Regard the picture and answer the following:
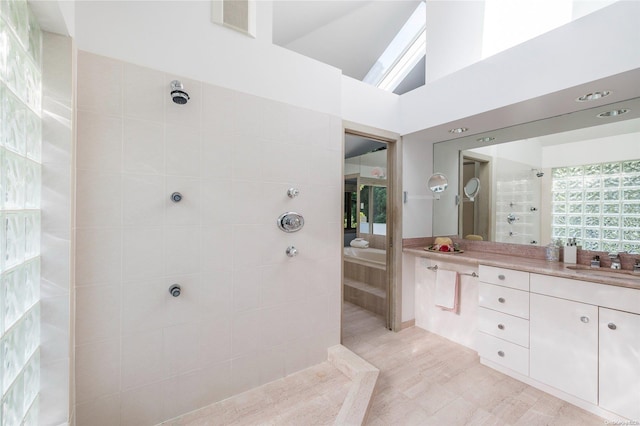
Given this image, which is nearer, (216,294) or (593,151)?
(216,294)

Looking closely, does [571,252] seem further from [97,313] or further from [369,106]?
[97,313]

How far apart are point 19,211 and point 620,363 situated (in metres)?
3.23

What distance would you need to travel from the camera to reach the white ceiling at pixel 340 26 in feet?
9.95

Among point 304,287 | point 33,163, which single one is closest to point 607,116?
point 304,287

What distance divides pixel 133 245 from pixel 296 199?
1114 millimetres

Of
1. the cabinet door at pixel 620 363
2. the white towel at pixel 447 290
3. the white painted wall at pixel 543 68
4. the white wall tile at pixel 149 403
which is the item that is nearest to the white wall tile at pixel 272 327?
the white wall tile at pixel 149 403

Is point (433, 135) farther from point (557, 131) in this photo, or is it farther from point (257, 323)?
point (257, 323)

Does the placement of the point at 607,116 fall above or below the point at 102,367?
above

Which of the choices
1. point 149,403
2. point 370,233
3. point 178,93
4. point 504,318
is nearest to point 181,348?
point 149,403

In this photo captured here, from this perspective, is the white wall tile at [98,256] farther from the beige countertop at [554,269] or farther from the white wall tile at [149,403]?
the beige countertop at [554,269]

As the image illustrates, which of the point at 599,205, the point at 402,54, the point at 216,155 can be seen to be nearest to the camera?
the point at 216,155

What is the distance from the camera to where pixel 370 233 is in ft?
16.0

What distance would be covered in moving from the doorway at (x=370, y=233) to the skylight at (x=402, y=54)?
3.66 ft

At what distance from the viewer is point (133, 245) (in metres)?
1.52
